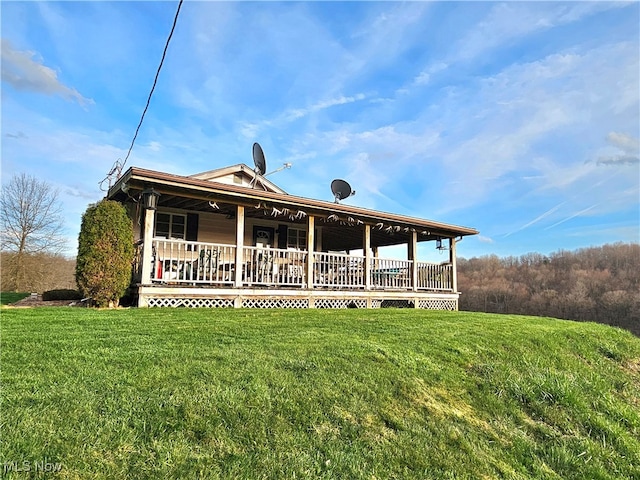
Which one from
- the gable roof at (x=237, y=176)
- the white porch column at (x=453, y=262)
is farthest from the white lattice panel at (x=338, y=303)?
the gable roof at (x=237, y=176)

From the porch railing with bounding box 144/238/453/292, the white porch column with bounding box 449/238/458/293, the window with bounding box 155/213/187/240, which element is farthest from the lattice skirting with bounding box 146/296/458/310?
the window with bounding box 155/213/187/240

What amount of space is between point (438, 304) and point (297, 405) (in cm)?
1149

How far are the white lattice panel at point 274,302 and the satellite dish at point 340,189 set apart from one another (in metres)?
5.65

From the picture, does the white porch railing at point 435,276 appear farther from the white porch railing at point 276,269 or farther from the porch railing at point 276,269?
the white porch railing at point 276,269

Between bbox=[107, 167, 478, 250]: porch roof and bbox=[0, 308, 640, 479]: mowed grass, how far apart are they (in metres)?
3.64

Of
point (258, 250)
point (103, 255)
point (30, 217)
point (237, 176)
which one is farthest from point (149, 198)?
point (30, 217)

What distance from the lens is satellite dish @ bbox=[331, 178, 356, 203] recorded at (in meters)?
15.4

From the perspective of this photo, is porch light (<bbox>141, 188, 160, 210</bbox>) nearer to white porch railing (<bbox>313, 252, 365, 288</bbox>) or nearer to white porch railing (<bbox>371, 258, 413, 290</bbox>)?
white porch railing (<bbox>313, 252, 365, 288</bbox>)

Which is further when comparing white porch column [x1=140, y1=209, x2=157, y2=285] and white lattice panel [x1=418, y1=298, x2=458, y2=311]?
white lattice panel [x1=418, y1=298, x2=458, y2=311]

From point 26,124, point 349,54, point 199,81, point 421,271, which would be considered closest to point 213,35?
point 199,81

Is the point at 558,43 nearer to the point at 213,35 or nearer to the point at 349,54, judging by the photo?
the point at 349,54

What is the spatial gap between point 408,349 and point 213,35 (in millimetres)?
7332

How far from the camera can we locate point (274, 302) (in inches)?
407

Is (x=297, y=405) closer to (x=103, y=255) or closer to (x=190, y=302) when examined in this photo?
(x=103, y=255)
